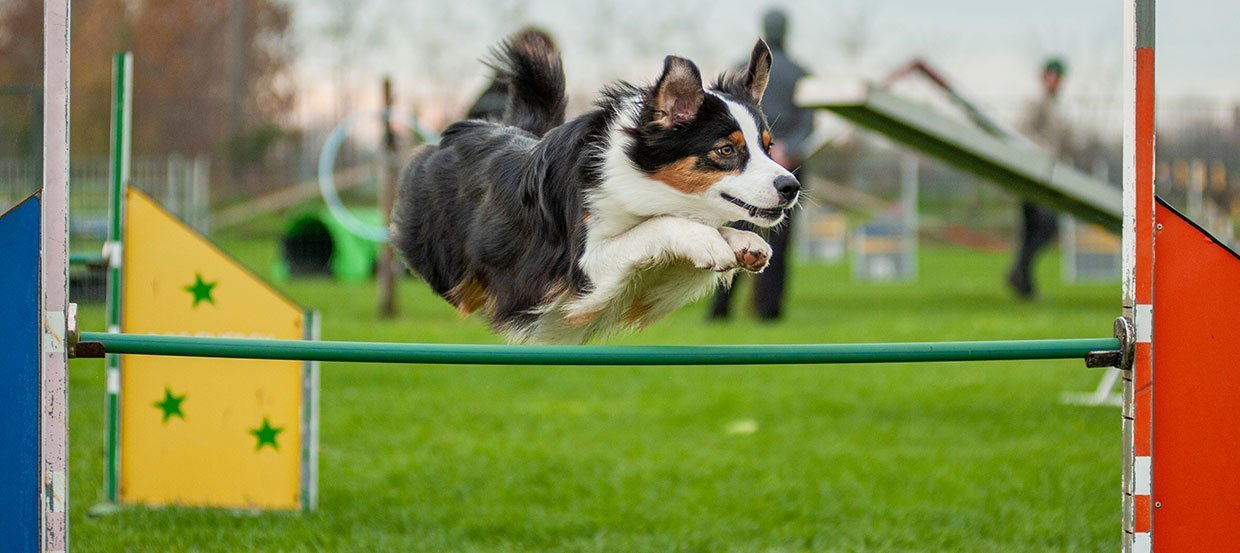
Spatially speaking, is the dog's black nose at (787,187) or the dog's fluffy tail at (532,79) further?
the dog's fluffy tail at (532,79)

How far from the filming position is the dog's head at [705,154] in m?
2.66

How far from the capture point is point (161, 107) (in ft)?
71.8

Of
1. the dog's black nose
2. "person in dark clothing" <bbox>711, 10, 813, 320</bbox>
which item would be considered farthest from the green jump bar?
"person in dark clothing" <bbox>711, 10, 813, 320</bbox>

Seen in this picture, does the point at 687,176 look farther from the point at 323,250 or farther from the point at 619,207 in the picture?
the point at 323,250

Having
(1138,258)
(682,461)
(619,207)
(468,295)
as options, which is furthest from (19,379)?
(682,461)

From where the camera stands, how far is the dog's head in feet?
8.73

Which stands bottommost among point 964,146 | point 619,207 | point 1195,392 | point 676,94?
point 1195,392

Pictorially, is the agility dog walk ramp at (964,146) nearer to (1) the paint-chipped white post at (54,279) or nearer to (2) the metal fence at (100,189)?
(1) the paint-chipped white post at (54,279)

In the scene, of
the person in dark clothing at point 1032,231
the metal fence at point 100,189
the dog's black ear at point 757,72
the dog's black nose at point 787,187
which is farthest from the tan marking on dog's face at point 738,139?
the metal fence at point 100,189

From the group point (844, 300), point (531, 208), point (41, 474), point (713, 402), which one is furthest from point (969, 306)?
point (41, 474)

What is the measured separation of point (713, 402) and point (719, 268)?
4.17 m

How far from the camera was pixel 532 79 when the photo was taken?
3.61 meters

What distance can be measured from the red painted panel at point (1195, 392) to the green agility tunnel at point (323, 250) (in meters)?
12.0

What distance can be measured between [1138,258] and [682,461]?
116 inches
